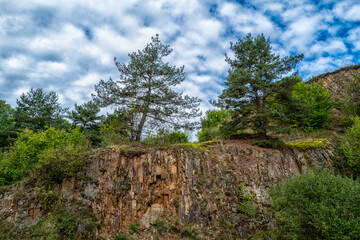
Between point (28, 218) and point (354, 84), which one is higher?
point (354, 84)

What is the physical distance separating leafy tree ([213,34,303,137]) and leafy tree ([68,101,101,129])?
651 inches

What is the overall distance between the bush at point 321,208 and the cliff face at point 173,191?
2347 mm

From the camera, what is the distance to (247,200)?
9.64 metres

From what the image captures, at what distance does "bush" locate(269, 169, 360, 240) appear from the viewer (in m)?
5.97

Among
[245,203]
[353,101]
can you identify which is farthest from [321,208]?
[353,101]

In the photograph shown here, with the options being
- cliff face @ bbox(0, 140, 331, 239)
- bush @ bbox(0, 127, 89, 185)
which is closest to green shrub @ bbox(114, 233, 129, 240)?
cliff face @ bbox(0, 140, 331, 239)

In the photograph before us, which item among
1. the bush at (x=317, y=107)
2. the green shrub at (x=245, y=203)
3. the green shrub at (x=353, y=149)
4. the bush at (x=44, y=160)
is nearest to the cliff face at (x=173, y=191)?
the green shrub at (x=245, y=203)

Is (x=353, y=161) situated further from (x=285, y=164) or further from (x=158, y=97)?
(x=158, y=97)

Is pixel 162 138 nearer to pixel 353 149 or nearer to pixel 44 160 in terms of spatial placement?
pixel 44 160

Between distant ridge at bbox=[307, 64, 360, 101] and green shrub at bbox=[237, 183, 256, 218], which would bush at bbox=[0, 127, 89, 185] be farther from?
distant ridge at bbox=[307, 64, 360, 101]

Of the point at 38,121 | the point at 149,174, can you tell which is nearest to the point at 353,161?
the point at 149,174

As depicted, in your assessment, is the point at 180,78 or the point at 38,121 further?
the point at 38,121

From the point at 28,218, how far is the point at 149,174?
5.42m

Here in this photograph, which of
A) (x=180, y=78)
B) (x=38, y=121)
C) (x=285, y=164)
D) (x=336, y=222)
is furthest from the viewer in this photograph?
(x=38, y=121)
